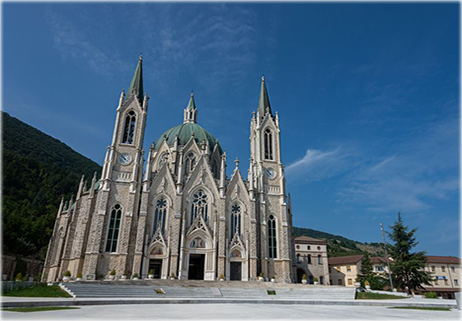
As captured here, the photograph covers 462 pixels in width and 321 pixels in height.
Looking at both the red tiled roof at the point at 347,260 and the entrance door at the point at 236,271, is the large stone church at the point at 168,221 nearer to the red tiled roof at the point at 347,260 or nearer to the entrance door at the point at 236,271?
the entrance door at the point at 236,271

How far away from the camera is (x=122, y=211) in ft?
115

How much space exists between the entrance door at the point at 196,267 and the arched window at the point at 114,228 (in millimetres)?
8642

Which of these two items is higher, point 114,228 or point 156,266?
point 114,228

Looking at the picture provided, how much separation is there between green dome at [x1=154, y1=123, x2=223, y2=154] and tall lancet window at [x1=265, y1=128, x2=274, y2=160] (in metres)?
9.23

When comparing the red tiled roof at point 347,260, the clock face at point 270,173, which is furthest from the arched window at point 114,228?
the red tiled roof at point 347,260

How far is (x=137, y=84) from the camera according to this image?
144ft

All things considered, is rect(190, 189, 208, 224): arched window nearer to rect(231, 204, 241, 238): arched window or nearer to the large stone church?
the large stone church

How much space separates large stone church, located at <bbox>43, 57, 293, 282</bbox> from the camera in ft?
110

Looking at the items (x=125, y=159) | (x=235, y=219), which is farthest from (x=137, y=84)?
(x=235, y=219)

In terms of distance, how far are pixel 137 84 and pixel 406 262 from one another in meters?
41.3

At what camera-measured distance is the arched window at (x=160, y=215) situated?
35.4 meters

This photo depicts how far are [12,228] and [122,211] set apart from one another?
82.6 feet

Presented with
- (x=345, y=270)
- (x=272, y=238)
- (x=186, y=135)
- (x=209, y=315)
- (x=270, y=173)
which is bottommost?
(x=209, y=315)

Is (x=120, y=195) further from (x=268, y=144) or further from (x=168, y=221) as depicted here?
(x=268, y=144)
